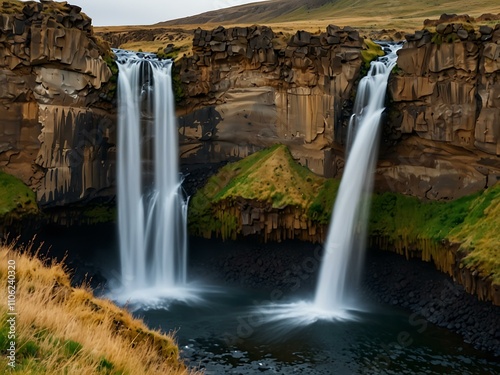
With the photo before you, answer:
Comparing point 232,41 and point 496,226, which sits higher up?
point 232,41

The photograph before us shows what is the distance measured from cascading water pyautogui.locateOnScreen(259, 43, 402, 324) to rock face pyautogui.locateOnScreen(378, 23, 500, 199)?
134cm

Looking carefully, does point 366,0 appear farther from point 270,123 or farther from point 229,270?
point 229,270

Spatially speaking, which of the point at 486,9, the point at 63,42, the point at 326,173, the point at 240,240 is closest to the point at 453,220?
the point at 326,173

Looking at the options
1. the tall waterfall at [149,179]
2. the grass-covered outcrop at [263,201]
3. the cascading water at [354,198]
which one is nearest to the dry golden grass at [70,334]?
the cascading water at [354,198]

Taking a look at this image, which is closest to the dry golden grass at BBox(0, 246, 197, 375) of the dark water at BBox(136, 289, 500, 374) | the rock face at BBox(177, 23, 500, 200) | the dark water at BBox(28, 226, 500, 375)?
the dark water at BBox(136, 289, 500, 374)

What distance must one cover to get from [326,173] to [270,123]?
554 cm

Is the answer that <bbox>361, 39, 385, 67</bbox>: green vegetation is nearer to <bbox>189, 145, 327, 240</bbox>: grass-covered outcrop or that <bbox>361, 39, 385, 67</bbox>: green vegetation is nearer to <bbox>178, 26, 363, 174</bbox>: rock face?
<bbox>178, 26, 363, 174</bbox>: rock face

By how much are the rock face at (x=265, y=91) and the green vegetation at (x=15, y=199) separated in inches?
419

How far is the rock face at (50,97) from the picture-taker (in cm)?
3494

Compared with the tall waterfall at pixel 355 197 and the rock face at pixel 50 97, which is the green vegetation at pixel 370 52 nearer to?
the tall waterfall at pixel 355 197

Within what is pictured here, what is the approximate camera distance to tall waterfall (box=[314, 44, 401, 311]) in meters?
33.8

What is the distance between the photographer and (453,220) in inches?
1256

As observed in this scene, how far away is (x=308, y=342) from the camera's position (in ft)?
86.2

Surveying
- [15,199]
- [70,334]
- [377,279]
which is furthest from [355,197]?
[70,334]
